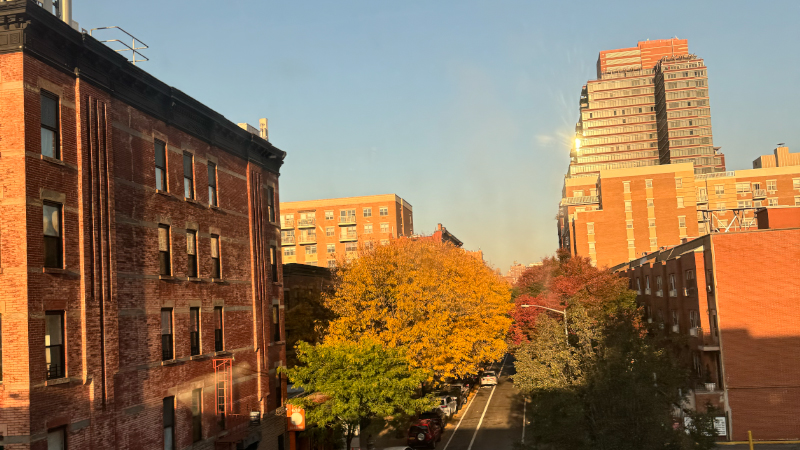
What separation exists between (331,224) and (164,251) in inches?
3364

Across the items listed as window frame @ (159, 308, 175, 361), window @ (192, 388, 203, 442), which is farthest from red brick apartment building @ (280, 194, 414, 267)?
window frame @ (159, 308, 175, 361)

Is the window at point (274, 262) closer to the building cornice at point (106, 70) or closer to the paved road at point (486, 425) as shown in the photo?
the building cornice at point (106, 70)

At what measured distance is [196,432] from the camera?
27172mm

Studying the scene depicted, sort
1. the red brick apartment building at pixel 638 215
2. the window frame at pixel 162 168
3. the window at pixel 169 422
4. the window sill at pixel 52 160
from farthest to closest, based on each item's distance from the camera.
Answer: the red brick apartment building at pixel 638 215
the window frame at pixel 162 168
the window at pixel 169 422
the window sill at pixel 52 160

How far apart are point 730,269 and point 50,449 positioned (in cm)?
3871

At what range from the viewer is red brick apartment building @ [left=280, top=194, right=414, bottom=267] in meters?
110

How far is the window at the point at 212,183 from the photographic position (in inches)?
1187

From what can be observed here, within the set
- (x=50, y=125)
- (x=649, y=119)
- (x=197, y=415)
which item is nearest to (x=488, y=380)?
(x=197, y=415)

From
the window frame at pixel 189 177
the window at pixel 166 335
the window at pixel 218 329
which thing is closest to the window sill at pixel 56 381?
the window at pixel 166 335

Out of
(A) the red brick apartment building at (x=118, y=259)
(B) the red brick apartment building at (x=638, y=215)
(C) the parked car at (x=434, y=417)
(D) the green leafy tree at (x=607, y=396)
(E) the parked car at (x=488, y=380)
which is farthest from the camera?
(B) the red brick apartment building at (x=638, y=215)

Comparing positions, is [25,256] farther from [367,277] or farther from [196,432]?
[367,277]

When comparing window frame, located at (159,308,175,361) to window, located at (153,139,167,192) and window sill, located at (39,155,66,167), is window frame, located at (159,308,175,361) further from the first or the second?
window sill, located at (39,155,66,167)

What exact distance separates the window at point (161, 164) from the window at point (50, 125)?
5.87 meters

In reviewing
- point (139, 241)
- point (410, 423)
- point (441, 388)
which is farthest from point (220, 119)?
point (441, 388)
